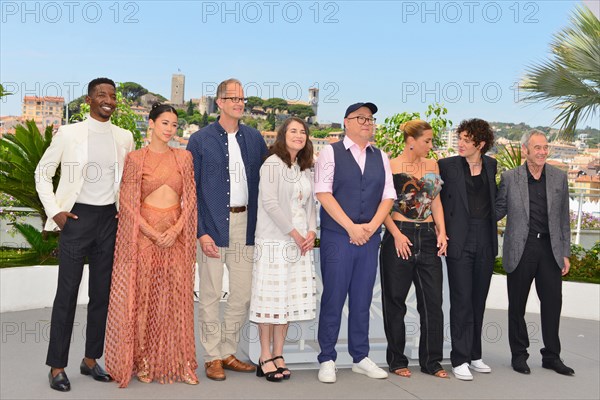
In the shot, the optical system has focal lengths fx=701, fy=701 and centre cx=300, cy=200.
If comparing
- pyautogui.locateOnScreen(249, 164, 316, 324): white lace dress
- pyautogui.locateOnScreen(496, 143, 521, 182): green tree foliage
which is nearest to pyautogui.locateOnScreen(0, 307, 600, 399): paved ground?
pyautogui.locateOnScreen(249, 164, 316, 324): white lace dress

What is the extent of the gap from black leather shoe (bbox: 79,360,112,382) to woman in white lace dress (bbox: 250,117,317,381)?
0.98 m

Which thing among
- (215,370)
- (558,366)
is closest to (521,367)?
(558,366)

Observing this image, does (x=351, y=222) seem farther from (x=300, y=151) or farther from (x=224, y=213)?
(x=224, y=213)

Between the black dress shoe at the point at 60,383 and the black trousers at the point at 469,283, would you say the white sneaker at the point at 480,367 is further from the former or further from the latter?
the black dress shoe at the point at 60,383

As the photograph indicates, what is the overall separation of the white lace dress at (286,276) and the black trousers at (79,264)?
0.93 m

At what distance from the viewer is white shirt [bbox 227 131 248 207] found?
4.54 metres

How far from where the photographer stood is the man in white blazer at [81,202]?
4184 mm

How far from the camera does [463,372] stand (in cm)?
478

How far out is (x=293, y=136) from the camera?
4.47 m

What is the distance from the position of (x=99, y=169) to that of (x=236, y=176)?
0.86m

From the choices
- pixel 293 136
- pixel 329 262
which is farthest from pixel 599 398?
pixel 293 136

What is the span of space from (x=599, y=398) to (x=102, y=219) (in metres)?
3.38

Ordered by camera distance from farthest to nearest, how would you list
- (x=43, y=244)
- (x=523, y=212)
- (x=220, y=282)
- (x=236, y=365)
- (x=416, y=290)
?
(x=43, y=244) < (x=523, y=212) < (x=416, y=290) < (x=236, y=365) < (x=220, y=282)

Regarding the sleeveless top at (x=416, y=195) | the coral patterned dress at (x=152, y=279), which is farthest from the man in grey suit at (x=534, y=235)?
the coral patterned dress at (x=152, y=279)
